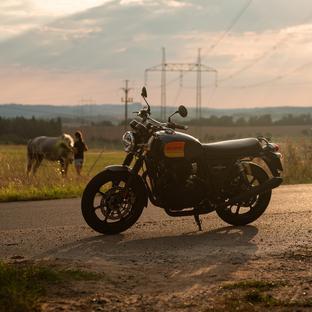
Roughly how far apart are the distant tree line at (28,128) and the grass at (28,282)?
293 ft

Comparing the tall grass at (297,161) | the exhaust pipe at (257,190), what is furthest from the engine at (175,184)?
the tall grass at (297,161)

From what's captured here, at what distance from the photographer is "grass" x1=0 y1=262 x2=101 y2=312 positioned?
14.3 feet

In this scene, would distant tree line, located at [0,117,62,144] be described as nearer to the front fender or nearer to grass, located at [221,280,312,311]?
the front fender

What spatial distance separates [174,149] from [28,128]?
9153 centimetres

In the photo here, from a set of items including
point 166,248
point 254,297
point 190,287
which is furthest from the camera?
point 166,248

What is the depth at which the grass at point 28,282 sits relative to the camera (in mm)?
4363

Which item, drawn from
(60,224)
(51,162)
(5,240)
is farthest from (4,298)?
(51,162)

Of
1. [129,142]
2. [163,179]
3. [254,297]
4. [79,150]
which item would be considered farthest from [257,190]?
[79,150]

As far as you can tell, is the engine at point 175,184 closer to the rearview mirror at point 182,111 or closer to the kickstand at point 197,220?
the kickstand at point 197,220

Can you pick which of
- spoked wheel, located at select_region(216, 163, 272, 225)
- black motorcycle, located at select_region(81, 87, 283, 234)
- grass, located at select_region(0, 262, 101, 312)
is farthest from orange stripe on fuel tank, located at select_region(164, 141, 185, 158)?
grass, located at select_region(0, 262, 101, 312)

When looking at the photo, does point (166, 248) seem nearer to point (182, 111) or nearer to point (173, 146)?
point (173, 146)

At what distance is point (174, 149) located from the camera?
770cm

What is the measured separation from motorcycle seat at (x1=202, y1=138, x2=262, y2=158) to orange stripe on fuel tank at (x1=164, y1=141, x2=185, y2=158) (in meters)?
0.42

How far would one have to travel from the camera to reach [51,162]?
26.6 metres
